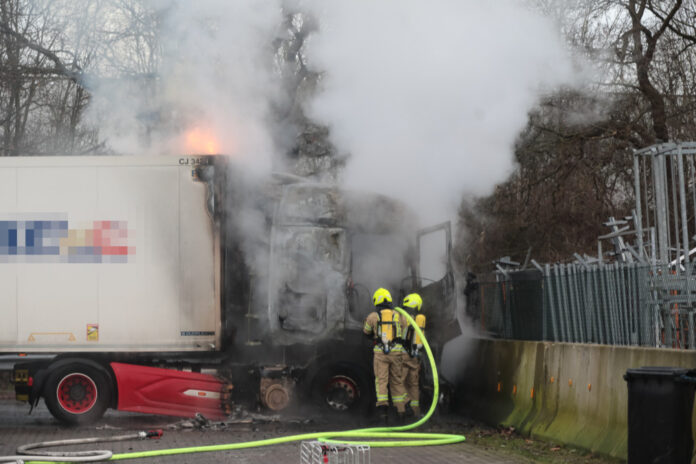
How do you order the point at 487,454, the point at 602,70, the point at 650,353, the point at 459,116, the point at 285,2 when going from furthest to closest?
1. the point at 602,70
2. the point at 285,2
3. the point at 459,116
4. the point at 487,454
5. the point at 650,353

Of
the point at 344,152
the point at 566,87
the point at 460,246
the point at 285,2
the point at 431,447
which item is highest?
the point at 285,2

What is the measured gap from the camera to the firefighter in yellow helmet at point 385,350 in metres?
11.5

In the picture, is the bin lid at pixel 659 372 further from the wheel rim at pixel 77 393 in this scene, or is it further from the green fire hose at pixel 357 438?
the wheel rim at pixel 77 393

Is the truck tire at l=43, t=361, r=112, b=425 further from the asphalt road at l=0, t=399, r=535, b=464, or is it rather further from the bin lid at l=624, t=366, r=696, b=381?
the bin lid at l=624, t=366, r=696, b=381

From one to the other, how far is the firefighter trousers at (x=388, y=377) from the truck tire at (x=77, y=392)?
326cm

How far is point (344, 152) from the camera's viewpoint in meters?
13.0

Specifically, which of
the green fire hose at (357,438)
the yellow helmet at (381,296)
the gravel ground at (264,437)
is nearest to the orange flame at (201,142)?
the yellow helmet at (381,296)

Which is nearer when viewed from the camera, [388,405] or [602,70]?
[388,405]

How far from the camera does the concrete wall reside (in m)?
8.17

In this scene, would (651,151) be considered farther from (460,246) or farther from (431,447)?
(460,246)

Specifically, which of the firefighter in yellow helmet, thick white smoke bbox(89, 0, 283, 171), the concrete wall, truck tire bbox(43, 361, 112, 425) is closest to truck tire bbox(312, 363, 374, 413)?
the firefighter in yellow helmet

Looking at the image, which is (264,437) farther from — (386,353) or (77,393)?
(77,393)

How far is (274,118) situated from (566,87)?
4.29 meters

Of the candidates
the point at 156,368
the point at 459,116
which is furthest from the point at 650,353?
the point at 156,368
